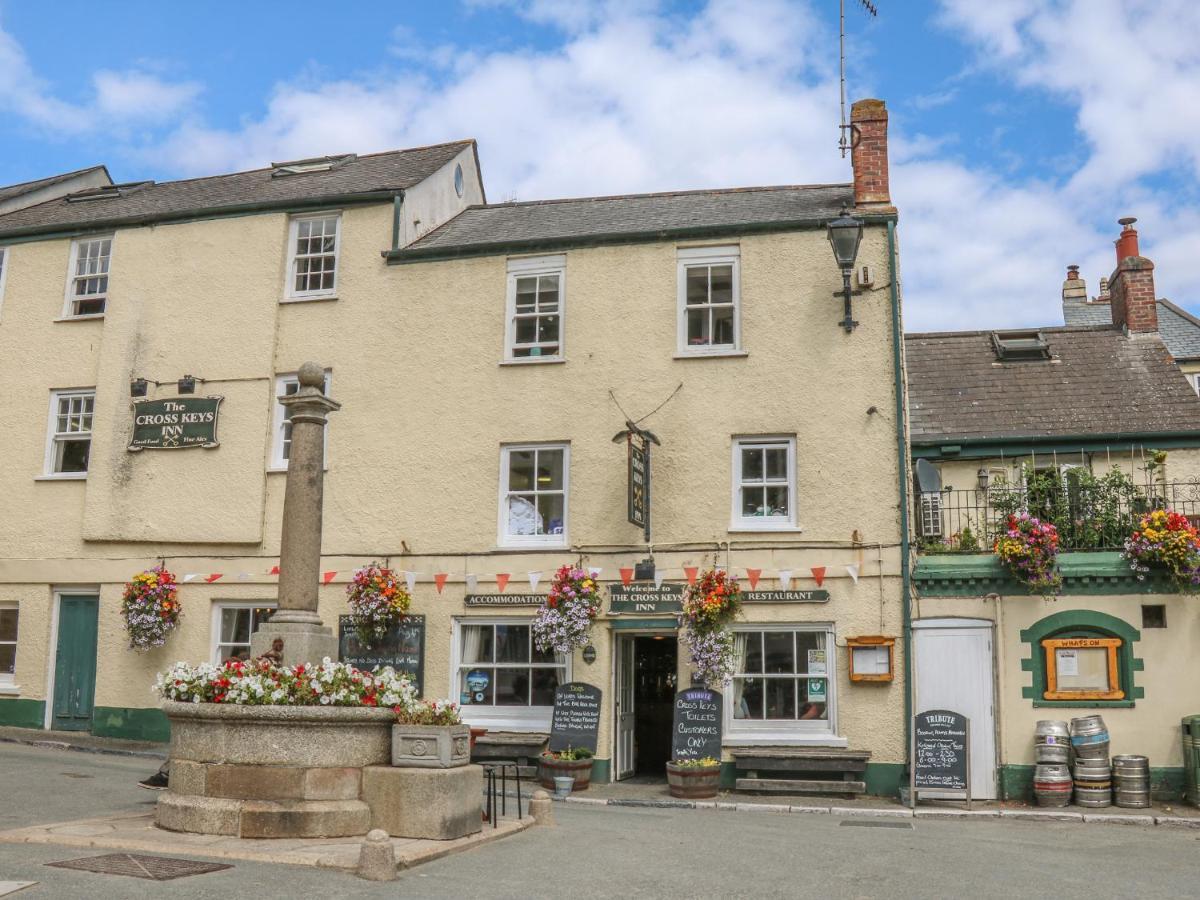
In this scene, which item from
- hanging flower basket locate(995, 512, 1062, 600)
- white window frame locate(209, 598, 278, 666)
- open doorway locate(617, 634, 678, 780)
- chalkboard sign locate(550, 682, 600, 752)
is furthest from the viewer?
open doorway locate(617, 634, 678, 780)

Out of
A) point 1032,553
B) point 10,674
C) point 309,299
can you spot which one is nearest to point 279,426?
point 309,299

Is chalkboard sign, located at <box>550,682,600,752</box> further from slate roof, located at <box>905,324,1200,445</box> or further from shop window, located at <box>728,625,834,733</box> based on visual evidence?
slate roof, located at <box>905,324,1200,445</box>

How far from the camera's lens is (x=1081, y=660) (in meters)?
15.2

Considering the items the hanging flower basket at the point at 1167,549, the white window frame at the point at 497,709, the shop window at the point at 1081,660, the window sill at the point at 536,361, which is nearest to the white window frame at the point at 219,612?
the white window frame at the point at 497,709

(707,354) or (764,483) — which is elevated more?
(707,354)

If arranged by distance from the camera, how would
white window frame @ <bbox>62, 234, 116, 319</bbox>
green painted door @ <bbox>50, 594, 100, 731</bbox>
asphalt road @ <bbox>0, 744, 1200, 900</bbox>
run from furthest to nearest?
white window frame @ <bbox>62, 234, 116, 319</bbox>, green painted door @ <bbox>50, 594, 100, 731</bbox>, asphalt road @ <bbox>0, 744, 1200, 900</bbox>

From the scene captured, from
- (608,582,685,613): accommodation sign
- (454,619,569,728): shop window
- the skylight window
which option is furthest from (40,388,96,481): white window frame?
the skylight window

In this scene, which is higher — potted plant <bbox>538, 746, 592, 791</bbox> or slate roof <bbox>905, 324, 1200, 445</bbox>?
slate roof <bbox>905, 324, 1200, 445</bbox>

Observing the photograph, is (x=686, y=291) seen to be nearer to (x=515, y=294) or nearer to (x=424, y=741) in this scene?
(x=515, y=294)

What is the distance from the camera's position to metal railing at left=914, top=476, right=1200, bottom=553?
1568cm

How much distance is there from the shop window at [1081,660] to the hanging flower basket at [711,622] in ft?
12.7

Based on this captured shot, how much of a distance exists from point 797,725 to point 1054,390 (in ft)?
28.9

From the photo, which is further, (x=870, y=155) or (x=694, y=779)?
(x=870, y=155)

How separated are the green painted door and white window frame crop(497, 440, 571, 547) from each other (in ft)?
22.5
